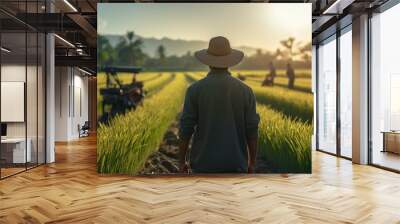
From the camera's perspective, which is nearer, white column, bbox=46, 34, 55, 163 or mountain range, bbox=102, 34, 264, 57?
mountain range, bbox=102, 34, 264, 57

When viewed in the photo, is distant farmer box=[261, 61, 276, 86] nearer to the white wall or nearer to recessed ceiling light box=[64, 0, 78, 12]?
recessed ceiling light box=[64, 0, 78, 12]

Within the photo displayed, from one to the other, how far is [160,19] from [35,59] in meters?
3.22

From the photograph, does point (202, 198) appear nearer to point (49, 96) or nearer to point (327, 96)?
point (49, 96)

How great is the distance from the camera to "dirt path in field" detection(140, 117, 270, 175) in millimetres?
6289

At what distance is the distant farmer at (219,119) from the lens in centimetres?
543

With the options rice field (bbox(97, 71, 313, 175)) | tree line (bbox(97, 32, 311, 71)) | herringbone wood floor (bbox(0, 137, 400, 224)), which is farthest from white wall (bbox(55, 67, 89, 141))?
tree line (bbox(97, 32, 311, 71))

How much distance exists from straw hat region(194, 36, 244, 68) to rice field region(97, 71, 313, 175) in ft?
1.68

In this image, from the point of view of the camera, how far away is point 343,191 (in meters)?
5.58

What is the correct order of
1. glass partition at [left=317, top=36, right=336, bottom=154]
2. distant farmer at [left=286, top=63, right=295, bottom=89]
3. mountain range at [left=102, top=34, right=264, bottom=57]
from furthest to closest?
glass partition at [left=317, top=36, right=336, bottom=154], distant farmer at [left=286, top=63, right=295, bottom=89], mountain range at [left=102, top=34, right=264, bottom=57]

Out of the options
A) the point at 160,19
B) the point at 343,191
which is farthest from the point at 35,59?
the point at 343,191

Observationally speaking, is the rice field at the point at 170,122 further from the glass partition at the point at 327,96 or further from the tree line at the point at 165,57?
the glass partition at the point at 327,96

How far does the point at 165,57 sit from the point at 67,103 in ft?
35.8

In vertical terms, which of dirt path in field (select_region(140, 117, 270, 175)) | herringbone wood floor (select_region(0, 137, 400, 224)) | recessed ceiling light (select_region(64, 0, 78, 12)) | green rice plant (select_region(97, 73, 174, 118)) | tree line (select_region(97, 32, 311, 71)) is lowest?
herringbone wood floor (select_region(0, 137, 400, 224))

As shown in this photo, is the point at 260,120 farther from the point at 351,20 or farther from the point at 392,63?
the point at 351,20
